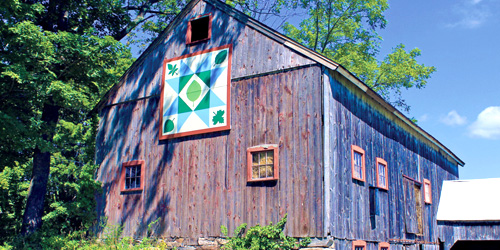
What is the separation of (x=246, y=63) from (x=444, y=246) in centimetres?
1414

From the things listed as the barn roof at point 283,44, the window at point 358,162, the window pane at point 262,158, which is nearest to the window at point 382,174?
the window at point 358,162

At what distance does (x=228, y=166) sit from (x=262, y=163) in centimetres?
124

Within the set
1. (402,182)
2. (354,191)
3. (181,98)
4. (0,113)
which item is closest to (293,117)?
(354,191)

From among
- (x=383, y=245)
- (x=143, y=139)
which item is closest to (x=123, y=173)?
(x=143, y=139)

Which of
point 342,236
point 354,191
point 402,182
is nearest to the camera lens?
point 342,236

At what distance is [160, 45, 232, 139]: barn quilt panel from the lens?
52.5 feet

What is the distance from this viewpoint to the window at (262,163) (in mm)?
14336

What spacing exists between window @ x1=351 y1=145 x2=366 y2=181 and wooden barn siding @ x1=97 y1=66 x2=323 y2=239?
209 cm

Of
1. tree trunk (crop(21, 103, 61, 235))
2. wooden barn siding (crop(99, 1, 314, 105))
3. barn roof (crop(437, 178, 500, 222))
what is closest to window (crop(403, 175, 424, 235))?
barn roof (crop(437, 178, 500, 222))

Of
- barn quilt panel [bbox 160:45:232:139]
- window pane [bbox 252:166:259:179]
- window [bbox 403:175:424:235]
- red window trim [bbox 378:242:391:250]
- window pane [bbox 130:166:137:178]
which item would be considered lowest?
red window trim [bbox 378:242:391:250]

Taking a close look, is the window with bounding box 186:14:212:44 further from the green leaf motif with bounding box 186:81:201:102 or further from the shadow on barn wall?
the green leaf motif with bounding box 186:81:201:102

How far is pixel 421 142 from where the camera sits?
2320cm

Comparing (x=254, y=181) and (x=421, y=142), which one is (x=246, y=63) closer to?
(x=254, y=181)

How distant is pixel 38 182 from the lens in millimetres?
20156
